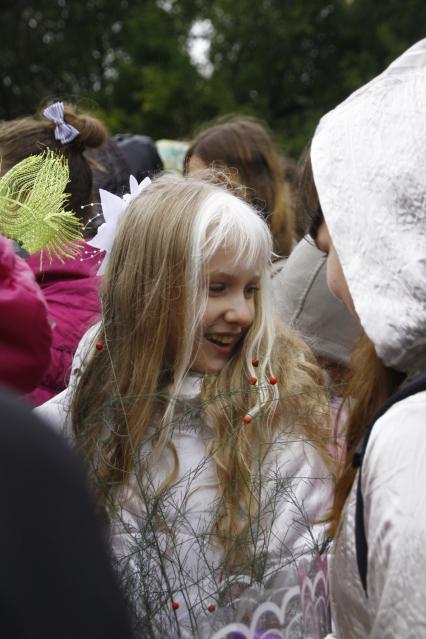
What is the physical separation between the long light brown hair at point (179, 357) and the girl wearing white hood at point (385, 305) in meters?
0.61

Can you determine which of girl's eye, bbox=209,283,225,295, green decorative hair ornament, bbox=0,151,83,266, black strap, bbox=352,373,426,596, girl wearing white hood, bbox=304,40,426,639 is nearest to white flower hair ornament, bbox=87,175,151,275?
green decorative hair ornament, bbox=0,151,83,266

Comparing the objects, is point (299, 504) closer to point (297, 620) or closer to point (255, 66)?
point (297, 620)

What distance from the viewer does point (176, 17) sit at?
53.1ft

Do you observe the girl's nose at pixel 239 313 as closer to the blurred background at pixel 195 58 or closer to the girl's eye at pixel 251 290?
the girl's eye at pixel 251 290

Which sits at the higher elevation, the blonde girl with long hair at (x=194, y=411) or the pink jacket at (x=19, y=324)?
the pink jacket at (x=19, y=324)

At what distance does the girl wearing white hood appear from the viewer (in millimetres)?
1213

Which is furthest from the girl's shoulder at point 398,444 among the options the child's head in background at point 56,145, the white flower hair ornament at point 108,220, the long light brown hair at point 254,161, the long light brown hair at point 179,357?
the long light brown hair at point 254,161

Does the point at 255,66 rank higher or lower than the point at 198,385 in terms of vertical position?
lower

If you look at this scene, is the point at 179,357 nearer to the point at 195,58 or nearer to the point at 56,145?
the point at 56,145

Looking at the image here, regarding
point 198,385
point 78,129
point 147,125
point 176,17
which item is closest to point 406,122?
point 198,385

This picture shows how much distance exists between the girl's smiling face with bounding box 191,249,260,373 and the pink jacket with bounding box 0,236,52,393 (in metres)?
0.70

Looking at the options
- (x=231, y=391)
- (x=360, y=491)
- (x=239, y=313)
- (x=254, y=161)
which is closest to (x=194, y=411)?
(x=231, y=391)

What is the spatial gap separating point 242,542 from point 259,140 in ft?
8.25

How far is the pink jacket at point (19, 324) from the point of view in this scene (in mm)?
1532
